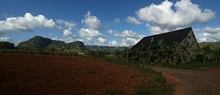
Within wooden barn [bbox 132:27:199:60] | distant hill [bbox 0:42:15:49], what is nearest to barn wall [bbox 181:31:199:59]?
wooden barn [bbox 132:27:199:60]

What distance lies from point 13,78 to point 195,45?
35717 mm

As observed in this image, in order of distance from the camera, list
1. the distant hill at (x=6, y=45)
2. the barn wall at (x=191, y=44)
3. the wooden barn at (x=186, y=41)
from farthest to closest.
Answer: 1. the distant hill at (x=6, y=45)
2. the barn wall at (x=191, y=44)
3. the wooden barn at (x=186, y=41)

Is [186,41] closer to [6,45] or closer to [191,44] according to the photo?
[191,44]

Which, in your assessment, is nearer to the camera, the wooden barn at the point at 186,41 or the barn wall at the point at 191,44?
the wooden barn at the point at 186,41

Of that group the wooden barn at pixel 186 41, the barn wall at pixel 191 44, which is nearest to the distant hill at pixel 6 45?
the wooden barn at pixel 186 41

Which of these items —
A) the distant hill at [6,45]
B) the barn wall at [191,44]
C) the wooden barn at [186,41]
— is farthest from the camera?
the distant hill at [6,45]

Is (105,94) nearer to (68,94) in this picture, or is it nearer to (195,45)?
(68,94)

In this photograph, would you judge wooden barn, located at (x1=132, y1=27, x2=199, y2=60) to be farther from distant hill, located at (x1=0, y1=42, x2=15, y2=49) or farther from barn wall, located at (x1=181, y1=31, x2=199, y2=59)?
distant hill, located at (x1=0, y1=42, x2=15, y2=49)

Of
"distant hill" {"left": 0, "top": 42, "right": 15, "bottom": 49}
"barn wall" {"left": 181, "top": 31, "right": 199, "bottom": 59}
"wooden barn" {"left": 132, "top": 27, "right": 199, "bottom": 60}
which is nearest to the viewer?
"wooden barn" {"left": 132, "top": 27, "right": 199, "bottom": 60}

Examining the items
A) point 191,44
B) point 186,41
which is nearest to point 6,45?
point 186,41

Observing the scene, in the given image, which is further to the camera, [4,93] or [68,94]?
[68,94]

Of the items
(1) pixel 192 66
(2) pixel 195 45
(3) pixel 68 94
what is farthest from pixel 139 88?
(2) pixel 195 45

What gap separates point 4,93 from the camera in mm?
8078

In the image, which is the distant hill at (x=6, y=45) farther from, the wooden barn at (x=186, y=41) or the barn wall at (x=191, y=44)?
the barn wall at (x=191, y=44)
